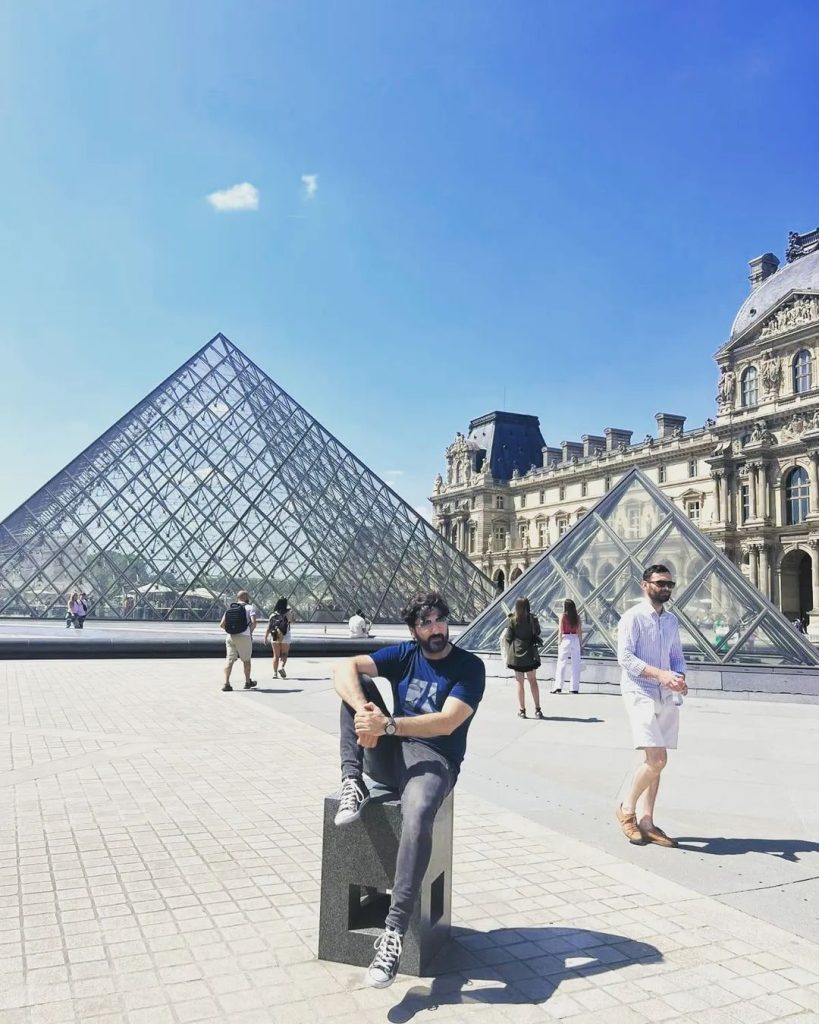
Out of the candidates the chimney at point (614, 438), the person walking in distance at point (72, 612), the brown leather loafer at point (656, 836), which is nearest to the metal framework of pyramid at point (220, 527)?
the person walking in distance at point (72, 612)

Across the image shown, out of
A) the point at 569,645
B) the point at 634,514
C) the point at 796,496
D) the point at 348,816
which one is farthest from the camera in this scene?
the point at 796,496

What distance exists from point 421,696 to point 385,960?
92 centimetres

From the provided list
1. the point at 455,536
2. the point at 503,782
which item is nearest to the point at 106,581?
the point at 503,782

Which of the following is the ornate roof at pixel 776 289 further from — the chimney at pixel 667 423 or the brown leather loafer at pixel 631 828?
the brown leather loafer at pixel 631 828

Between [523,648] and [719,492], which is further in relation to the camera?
[719,492]

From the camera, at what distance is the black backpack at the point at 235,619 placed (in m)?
11.4

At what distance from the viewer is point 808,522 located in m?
44.0

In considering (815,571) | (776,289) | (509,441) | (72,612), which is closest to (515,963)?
(72,612)

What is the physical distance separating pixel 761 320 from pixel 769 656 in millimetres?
41901

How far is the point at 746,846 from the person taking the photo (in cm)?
436

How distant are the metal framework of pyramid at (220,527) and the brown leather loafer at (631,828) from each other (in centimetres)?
2345

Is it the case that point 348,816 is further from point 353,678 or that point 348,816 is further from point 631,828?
point 631,828

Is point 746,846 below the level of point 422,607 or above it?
below

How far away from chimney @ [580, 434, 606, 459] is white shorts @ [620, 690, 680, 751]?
67.9m
